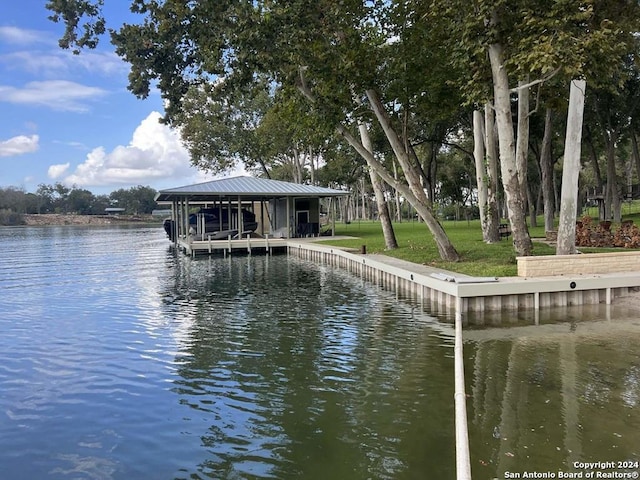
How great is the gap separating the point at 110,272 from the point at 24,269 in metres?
4.71

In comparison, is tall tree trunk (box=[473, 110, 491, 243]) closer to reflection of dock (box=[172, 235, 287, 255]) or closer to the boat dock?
the boat dock

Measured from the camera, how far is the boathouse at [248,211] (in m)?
30.7

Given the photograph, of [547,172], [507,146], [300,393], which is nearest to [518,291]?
[507,146]

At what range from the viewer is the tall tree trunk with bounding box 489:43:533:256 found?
13.5m

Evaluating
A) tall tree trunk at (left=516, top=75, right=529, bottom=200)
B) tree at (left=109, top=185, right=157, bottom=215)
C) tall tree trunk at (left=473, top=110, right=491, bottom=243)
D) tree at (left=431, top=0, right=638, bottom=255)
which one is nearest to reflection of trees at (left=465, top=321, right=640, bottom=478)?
tree at (left=431, top=0, right=638, bottom=255)

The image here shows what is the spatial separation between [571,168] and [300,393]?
1005cm

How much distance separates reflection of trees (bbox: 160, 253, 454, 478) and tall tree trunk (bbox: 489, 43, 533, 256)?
13.4ft

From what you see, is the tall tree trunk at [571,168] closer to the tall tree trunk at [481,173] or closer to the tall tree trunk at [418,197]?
the tall tree trunk at [418,197]

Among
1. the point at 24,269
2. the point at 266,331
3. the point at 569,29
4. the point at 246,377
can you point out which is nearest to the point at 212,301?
the point at 266,331

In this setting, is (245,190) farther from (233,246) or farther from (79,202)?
(79,202)

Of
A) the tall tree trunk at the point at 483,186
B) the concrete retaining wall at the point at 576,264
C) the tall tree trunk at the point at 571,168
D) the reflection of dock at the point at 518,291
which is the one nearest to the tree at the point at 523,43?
the tall tree trunk at the point at 571,168

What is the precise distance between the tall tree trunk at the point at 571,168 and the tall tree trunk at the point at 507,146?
96cm

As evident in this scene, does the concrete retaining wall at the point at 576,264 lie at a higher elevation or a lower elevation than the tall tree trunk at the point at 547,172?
lower

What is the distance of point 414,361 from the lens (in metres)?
8.01
